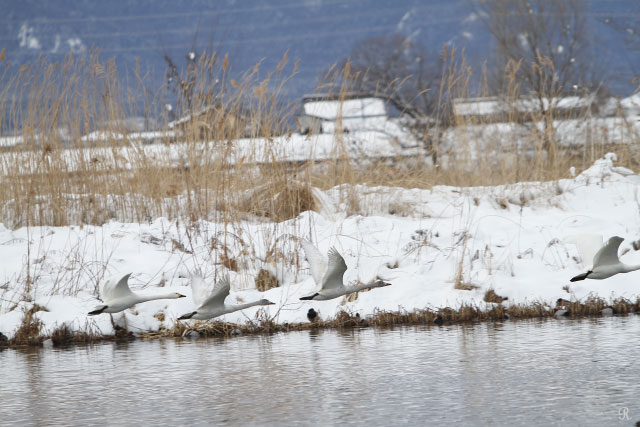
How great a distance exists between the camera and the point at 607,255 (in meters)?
6.19

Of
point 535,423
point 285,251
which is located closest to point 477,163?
point 285,251

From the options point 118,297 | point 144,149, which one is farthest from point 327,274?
point 144,149

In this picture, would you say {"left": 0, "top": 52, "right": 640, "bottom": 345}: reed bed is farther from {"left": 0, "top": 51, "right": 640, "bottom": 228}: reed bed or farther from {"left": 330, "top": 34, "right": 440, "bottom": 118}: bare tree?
{"left": 330, "top": 34, "right": 440, "bottom": 118}: bare tree

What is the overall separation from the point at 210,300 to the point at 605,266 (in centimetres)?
272

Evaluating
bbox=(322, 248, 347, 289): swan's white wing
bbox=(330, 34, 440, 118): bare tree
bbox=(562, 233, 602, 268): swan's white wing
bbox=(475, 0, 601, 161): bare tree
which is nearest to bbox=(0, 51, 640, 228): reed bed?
bbox=(322, 248, 347, 289): swan's white wing

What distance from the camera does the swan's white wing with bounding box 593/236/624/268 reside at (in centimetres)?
602

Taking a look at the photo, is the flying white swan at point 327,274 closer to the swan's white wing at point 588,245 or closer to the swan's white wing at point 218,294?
the swan's white wing at point 218,294

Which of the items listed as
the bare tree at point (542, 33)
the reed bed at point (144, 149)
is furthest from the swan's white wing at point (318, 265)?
the bare tree at point (542, 33)

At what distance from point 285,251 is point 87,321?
2.04 m

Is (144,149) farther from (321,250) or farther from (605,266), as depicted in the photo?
(605,266)

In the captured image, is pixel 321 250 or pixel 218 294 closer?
pixel 218 294

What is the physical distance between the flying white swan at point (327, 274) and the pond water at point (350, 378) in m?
0.37

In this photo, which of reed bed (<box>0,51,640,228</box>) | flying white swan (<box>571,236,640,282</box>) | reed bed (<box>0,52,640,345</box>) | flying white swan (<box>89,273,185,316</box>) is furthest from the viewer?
reed bed (<box>0,51,640,228</box>)

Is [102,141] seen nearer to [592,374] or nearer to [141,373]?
[141,373]
